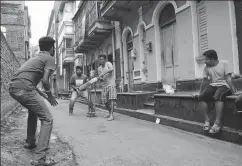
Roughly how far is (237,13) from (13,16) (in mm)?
25953

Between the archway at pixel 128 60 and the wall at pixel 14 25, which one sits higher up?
the wall at pixel 14 25

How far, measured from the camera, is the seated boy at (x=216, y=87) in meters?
4.08

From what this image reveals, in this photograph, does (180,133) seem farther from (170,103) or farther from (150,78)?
(150,78)

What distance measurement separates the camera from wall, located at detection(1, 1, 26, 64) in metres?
25.1

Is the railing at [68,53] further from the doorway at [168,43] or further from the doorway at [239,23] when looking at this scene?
the doorway at [239,23]

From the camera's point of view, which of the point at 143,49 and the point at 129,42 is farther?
the point at 129,42

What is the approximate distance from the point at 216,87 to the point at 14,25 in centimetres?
2623

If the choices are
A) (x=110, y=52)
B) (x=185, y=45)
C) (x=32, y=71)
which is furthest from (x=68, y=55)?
(x=32, y=71)

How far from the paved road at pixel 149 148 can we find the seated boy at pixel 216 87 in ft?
1.21

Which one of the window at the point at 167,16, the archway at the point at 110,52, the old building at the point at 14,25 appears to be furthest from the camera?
the old building at the point at 14,25

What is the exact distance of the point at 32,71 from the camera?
10.5 feet

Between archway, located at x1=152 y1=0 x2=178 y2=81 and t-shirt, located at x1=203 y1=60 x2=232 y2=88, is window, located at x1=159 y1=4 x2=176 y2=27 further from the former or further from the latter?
t-shirt, located at x1=203 y1=60 x2=232 y2=88

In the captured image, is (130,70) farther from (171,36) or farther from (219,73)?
(219,73)

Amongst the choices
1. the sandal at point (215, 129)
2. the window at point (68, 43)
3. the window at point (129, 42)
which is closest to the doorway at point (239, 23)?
the sandal at point (215, 129)
